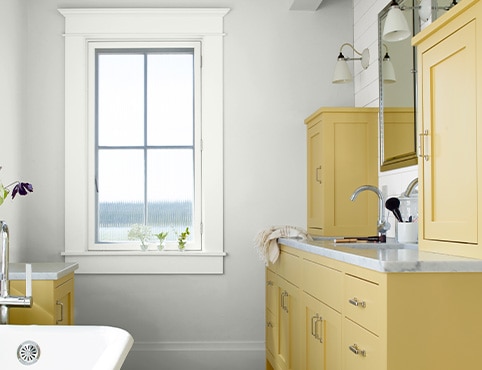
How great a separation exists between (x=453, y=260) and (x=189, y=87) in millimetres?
3096

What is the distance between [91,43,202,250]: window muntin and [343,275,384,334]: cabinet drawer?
7.71 ft

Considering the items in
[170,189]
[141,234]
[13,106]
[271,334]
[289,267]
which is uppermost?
[13,106]

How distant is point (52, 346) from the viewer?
9.61ft

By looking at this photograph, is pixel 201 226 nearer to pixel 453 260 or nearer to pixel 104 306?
pixel 104 306

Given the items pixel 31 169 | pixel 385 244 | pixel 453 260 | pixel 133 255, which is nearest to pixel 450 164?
pixel 453 260

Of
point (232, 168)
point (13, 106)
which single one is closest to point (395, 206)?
point (232, 168)

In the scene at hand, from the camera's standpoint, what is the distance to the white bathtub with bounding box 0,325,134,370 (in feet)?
9.45

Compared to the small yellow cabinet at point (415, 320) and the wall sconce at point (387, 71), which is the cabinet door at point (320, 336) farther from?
the wall sconce at point (387, 71)

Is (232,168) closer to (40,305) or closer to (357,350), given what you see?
(40,305)

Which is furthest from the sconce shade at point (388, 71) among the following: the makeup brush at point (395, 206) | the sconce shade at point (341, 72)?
the makeup brush at point (395, 206)

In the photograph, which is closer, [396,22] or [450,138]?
[450,138]

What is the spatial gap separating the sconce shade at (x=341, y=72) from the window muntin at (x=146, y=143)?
1.03 metres

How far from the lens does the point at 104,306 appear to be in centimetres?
473

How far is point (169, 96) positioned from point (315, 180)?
1.22 m
